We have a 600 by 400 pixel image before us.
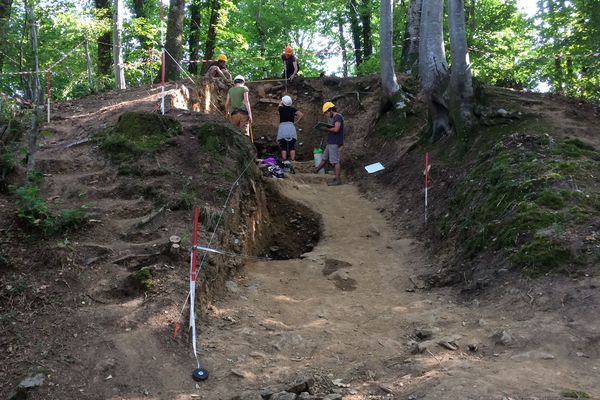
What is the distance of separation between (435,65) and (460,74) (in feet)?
3.14

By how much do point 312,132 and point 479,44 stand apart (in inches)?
271

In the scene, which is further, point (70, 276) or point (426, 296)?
point (426, 296)

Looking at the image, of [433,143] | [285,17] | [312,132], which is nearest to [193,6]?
[285,17]

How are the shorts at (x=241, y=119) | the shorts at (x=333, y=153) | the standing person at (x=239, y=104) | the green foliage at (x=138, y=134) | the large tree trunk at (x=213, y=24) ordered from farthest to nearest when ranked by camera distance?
the large tree trunk at (x=213, y=24) → the shorts at (x=333, y=153) → the shorts at (x=241, y=119) → the standing person at (x=239, y=104) → the green foliage at (x=138, y=134)

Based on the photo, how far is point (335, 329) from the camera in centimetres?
541

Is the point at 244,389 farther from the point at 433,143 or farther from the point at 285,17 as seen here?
the point at 285,17

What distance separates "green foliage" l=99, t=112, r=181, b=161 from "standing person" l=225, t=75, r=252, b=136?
2943 millimetres

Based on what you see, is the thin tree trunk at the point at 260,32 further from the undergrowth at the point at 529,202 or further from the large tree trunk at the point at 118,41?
the undergrowth at the point at 529,202

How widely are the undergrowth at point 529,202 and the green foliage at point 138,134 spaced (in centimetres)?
481

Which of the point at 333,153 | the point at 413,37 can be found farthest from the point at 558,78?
the point at 333,153

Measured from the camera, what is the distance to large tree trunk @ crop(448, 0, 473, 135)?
30.1ft

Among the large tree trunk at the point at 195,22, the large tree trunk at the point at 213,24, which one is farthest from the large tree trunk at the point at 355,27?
the large tree trunk at the point at 195,22

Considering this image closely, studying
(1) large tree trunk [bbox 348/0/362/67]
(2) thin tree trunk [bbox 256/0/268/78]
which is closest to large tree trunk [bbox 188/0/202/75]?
(2) thin tree trunk [bbox 256/0/268/78]

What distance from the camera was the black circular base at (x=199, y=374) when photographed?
434cm
